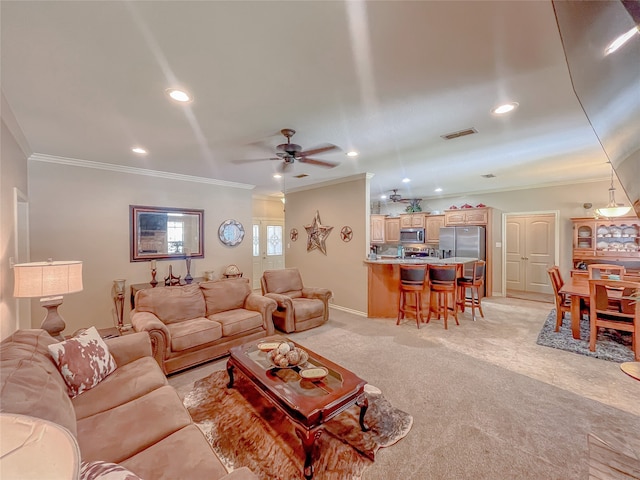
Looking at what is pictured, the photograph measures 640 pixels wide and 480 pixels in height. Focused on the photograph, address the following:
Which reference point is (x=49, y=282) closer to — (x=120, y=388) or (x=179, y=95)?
(x=120, y=388)

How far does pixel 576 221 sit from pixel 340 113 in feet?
18.9

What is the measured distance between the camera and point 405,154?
12.3 ft

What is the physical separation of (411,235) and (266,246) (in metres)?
4.21

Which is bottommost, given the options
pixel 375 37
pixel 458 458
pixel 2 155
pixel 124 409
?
pixel 458 458

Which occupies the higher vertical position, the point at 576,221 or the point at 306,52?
the point at 306,52

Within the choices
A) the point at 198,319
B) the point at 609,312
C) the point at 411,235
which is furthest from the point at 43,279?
the point at 411,235

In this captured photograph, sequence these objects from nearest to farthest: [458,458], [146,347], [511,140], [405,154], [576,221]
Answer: [458,458], [146,347], [511,140], [405,154], [576,221]

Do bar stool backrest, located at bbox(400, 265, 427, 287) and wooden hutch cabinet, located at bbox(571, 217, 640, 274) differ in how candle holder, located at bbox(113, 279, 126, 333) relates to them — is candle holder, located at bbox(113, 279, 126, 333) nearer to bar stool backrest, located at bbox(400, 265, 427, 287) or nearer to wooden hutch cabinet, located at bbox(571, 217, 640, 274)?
bar stool backrest, located at bbox(400, 265, 427, 287)

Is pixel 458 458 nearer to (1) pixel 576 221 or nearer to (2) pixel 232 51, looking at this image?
(2) pixel 232 51

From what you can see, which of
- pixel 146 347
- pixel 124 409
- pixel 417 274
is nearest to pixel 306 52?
pixel 124 409

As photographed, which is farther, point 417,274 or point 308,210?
point 308,210

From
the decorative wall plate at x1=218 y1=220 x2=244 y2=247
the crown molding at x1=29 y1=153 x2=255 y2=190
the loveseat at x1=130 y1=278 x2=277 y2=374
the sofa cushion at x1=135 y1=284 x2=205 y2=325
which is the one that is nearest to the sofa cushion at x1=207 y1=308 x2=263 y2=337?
the loveseat at x1=130 y1=278 x2=277 y2=374

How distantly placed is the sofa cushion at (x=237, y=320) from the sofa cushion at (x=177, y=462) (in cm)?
187

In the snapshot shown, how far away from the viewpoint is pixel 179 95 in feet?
6.93
